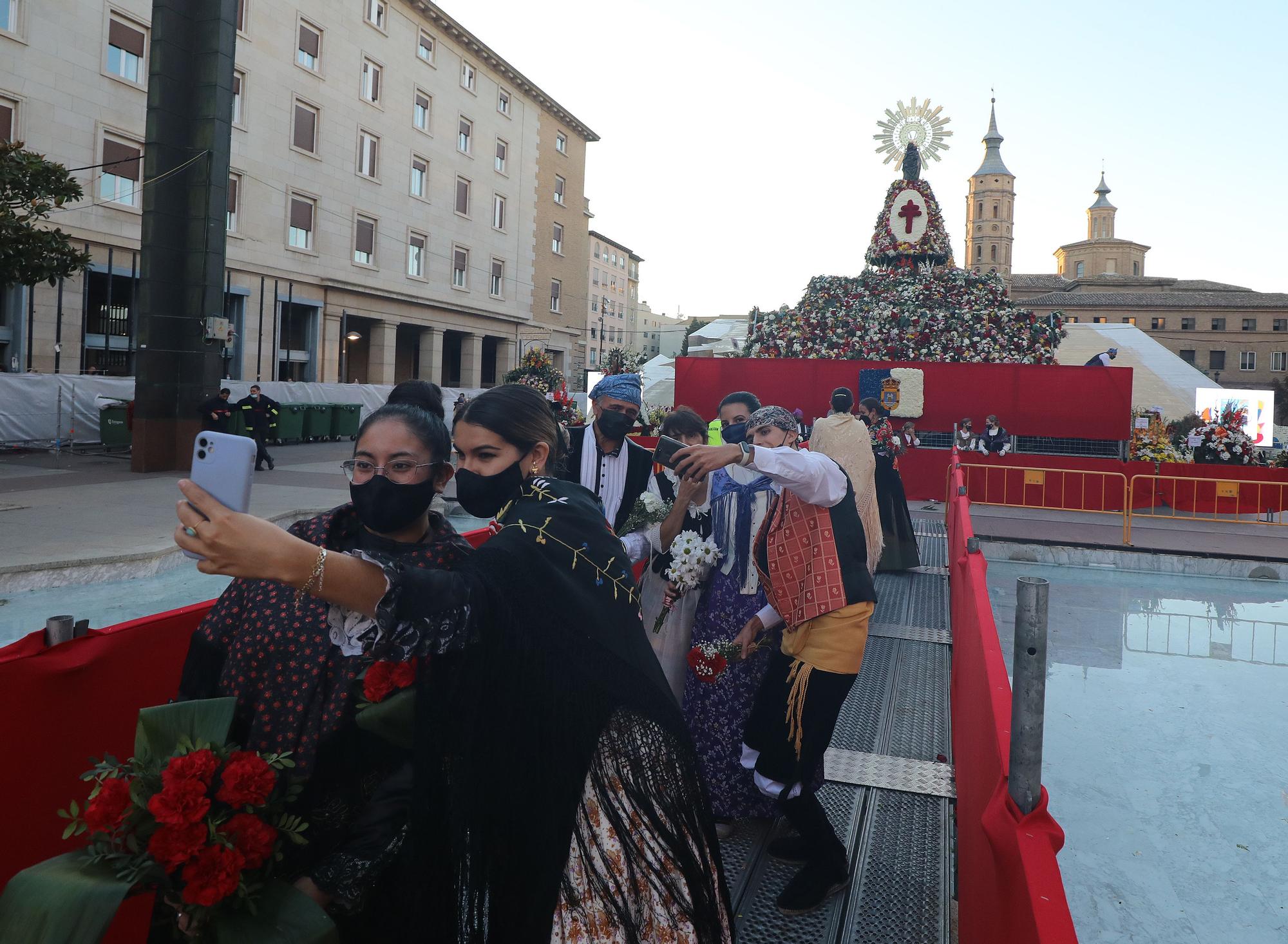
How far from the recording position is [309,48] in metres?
28.6

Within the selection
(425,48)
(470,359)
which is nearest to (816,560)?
(425,48)

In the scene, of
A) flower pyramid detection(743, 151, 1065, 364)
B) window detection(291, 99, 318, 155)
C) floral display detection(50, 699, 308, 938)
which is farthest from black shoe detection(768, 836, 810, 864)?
window detection(291, 99, 318, 155)

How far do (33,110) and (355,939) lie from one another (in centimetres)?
2504

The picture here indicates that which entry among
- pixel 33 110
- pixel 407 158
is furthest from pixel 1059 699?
pixel 407 158

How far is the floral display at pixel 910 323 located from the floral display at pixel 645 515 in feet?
52.4

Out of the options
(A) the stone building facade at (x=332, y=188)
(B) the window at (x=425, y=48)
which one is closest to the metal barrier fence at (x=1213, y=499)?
(A) the stone building facade at (x=332, y=188)

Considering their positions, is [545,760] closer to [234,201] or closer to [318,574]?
[318,574]

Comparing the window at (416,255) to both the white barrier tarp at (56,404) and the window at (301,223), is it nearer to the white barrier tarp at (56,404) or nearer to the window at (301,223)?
the window at (301,223)

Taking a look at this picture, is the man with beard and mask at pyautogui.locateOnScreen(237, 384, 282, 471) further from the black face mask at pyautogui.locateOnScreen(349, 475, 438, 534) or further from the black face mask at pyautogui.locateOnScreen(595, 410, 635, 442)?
the black face mask at pyautogui.locateOnScreen(349, 475, 438, 534)

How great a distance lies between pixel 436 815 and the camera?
177 centimetres

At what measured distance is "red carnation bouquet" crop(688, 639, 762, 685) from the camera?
12.7 feet

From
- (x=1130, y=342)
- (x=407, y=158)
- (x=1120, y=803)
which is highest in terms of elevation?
(x=407, y=158)

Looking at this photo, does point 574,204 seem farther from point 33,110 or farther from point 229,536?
point 229,536

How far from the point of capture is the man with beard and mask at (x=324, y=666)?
77.2 inches
